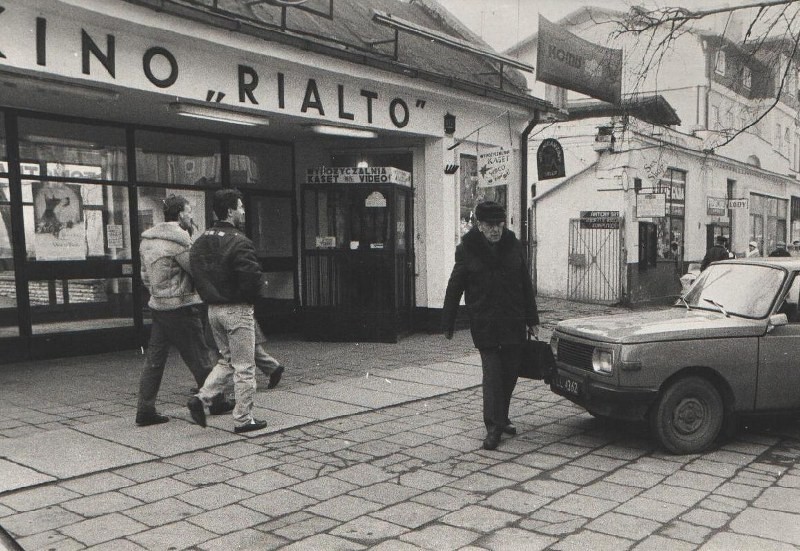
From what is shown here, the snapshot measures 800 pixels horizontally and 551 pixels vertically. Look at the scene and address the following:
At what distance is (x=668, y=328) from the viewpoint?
17.7 ft

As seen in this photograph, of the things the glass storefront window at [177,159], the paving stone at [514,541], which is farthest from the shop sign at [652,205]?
the paving stone at [514,541]

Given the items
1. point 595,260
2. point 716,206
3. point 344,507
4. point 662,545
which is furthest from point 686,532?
point 716,206

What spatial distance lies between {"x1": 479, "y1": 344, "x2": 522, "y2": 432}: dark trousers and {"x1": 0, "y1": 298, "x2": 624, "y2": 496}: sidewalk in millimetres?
1484

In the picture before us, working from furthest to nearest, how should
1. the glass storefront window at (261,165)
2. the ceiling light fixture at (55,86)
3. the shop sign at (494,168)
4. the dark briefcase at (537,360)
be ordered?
the shop sign at (494,168), the glass storefront window at (261,165), the ceiling light fixture at (55,86), the dark briefcase at (537,360)

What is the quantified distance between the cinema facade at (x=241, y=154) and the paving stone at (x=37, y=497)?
167 inches

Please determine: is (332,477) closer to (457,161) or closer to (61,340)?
(61,340)

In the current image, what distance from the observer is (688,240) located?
2200cm

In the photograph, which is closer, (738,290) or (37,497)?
(37,497)

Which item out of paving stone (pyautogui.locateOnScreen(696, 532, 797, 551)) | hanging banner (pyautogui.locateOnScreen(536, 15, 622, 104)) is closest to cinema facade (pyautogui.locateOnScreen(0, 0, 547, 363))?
hanging banner (pyautogui.locateOnScreen(536, 15, 622, 104))

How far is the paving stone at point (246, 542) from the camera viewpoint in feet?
12.1

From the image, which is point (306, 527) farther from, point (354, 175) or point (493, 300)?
point (354, 175)

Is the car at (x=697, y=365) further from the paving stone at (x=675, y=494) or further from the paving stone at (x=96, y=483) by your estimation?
the paving stone at (x=96, y=483)

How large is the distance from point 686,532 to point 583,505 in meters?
0.62

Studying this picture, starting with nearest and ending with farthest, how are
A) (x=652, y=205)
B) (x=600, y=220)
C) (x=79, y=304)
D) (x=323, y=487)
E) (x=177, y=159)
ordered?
(x=323, y=487) → (x=79, y=304) → (x=177, y=159) → (x=652, y=205) → (x=600, y=220)
